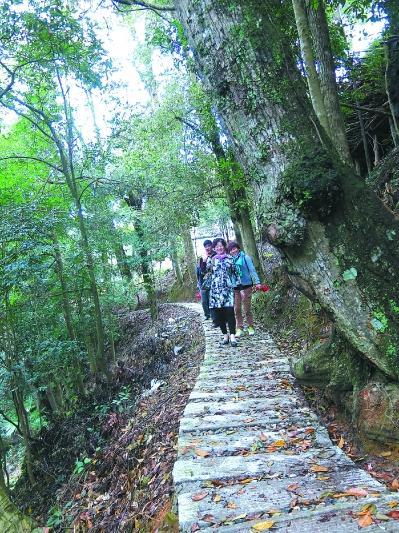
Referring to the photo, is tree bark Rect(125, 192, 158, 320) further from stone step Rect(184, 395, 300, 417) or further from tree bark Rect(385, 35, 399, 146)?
stone step Rect(184, 395, 300, 417)

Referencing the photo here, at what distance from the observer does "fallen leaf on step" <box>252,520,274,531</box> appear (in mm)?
2212

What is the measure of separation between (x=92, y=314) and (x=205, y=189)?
5299 millimetres

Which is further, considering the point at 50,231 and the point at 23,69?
the point at 23,69

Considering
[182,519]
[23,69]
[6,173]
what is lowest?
[182,519]

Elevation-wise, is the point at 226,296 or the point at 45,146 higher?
the point at 45,146

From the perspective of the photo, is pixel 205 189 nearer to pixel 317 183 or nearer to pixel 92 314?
pixel 92 314

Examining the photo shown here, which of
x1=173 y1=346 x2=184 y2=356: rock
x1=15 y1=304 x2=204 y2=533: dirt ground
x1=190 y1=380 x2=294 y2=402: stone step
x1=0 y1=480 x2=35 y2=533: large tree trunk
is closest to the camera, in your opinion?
x1=15 y1=304 x2=204 y2=533: dirt ground

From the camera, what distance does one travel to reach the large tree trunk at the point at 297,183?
3.18 metres

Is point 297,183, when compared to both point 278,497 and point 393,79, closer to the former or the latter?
point 278,497

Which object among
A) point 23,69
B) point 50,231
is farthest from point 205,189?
point 23,69

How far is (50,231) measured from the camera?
29.1ft

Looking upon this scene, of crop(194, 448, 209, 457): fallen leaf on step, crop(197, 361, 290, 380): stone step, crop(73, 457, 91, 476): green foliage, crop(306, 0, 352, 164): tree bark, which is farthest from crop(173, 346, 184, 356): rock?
crop(194, 448, 209, 457): fallen leaf on step

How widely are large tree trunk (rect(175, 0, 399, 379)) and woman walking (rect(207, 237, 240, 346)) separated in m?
3.20

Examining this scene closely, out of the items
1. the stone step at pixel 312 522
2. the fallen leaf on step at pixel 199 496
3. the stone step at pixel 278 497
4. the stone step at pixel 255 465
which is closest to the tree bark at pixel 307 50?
the stone step at pixel 255 465
